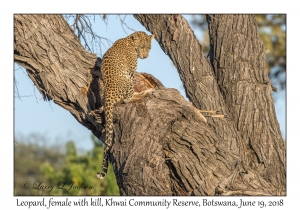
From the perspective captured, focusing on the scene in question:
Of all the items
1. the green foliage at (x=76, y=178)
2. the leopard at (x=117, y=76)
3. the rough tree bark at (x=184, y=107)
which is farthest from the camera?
the green foliage at (x=76, y=178)

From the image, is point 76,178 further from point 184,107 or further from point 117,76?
point 184,107

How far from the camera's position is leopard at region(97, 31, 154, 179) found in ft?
17.9

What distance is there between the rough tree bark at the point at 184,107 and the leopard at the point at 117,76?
11 centimetres

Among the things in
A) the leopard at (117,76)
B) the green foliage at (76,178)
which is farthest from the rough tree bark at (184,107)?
the green foliage at (76,178)

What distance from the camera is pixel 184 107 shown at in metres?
5.34

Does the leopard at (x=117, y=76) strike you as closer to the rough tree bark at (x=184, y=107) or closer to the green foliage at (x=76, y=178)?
the rough tree bark at (x=184, y=107)

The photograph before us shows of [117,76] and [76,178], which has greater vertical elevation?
[117,76]

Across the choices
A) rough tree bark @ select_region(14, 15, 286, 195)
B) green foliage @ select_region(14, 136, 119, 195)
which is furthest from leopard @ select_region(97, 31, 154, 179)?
green foliage @ select_region(14, 136, 119, 195)

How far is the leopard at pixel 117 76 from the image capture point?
17.9 feet

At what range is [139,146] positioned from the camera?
5180 millimetres

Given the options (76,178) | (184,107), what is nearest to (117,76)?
(184,107)

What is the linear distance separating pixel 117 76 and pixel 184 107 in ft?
3.07

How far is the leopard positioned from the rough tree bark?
107 mm
